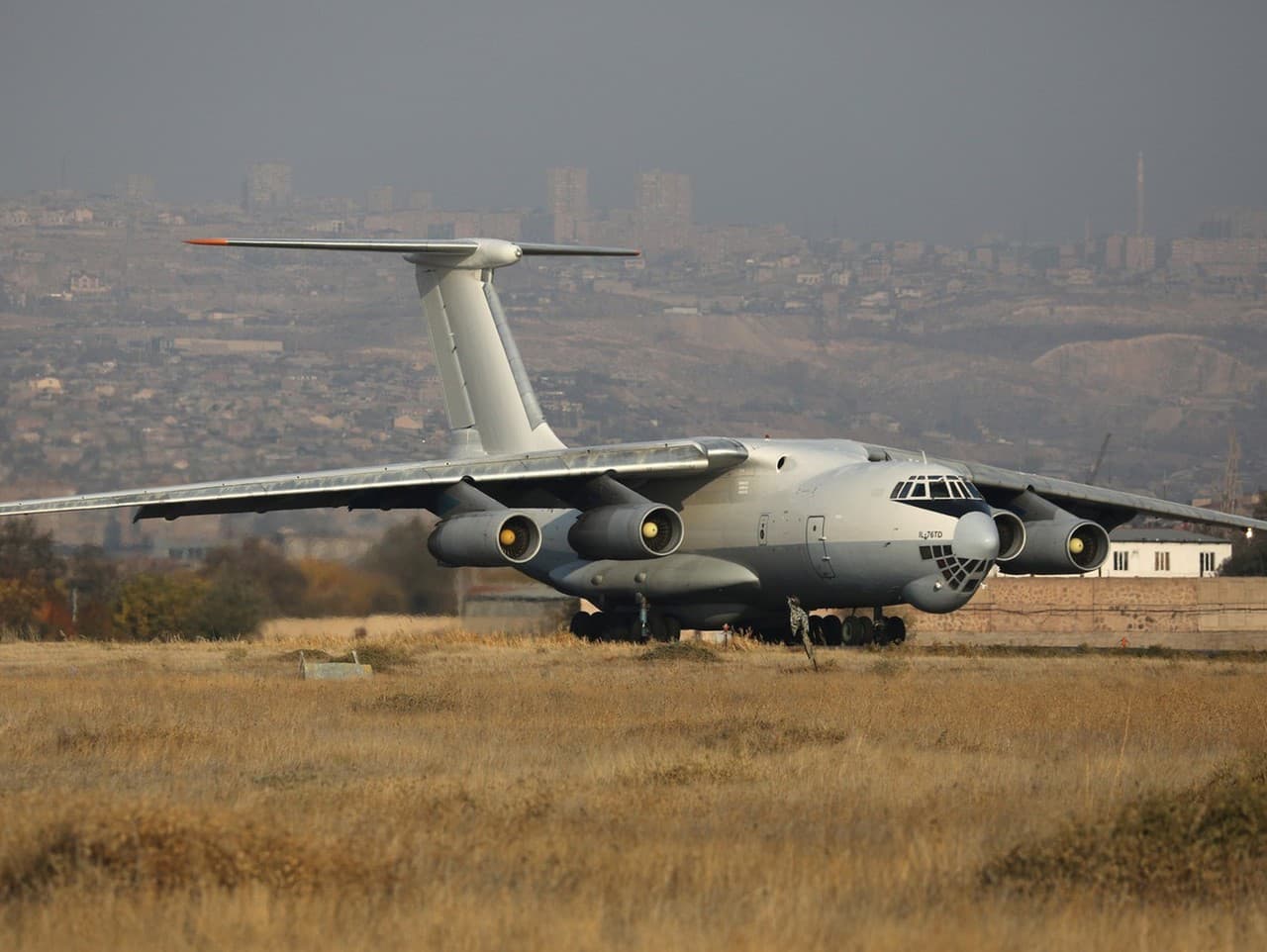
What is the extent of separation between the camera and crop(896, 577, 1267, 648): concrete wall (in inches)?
1688

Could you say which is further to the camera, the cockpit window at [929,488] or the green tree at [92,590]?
the green tree at [92,590]

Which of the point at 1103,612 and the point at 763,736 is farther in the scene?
the point at 1103,612

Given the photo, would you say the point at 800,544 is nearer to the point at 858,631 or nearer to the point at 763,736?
the point at 858,631

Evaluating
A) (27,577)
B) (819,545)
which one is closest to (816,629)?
(819,545)

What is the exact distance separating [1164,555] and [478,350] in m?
49.5

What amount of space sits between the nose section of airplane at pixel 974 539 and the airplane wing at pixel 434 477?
12.3 feet

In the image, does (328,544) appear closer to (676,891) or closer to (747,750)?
(747,750)

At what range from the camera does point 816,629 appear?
28.1 meters

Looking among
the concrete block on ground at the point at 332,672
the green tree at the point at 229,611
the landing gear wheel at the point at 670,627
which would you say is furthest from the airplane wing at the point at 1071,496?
the green tree at the point at 229,611

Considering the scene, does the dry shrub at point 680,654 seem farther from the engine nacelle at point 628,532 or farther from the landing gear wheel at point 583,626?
the landing gear wheel at point 583,626

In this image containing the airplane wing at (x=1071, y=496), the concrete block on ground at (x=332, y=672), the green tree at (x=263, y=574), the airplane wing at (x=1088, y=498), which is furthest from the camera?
the green tree at (x=263, y=574)

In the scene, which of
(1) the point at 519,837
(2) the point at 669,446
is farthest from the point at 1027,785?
(2) the point at 669,446

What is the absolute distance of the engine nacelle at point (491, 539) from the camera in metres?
25.2

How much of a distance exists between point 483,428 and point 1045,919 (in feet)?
79.7
